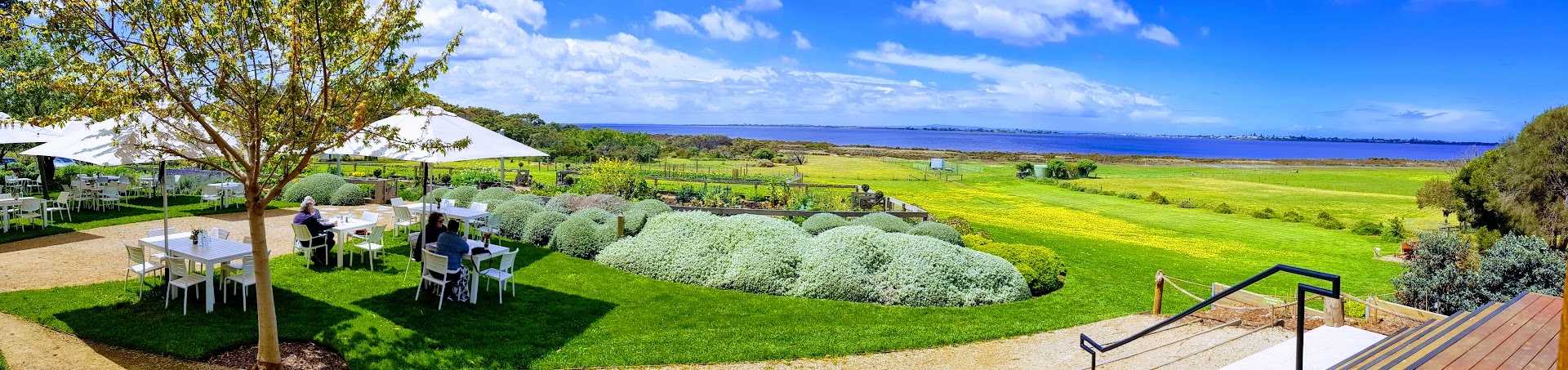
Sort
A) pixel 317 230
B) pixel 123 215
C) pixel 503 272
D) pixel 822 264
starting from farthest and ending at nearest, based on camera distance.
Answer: pixel 123 215 → pixel 822 264 → pixel 317 230 → pixel 503 272

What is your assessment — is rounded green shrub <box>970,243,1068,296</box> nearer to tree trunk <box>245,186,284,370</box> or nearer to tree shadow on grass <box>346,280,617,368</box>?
tree shadow on grass <box>346,280,617,368</box>

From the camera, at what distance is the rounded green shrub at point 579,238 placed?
1322 cm

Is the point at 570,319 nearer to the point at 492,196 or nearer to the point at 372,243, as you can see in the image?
the point at 372,243

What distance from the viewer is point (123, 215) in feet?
51.2

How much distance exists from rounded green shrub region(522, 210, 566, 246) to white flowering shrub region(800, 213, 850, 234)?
201 inches

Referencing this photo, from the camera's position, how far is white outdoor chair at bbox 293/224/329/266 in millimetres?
10328

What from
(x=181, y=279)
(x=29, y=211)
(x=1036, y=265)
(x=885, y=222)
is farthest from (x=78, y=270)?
(x=1036, y=265)

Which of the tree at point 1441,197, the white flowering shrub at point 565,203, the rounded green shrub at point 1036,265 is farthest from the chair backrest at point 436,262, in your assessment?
the tree at point 1441,197

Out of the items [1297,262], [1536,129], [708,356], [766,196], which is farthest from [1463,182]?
[708,356]

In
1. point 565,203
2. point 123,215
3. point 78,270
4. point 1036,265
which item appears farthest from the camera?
point 565,203

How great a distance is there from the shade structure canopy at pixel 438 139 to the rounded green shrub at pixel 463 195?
6545 millimetres

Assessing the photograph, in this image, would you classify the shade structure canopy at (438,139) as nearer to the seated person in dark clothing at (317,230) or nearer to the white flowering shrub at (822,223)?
the seated person in dark clothing at (317,230)

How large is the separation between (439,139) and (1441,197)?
3202cm

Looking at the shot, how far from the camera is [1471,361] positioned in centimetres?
457
